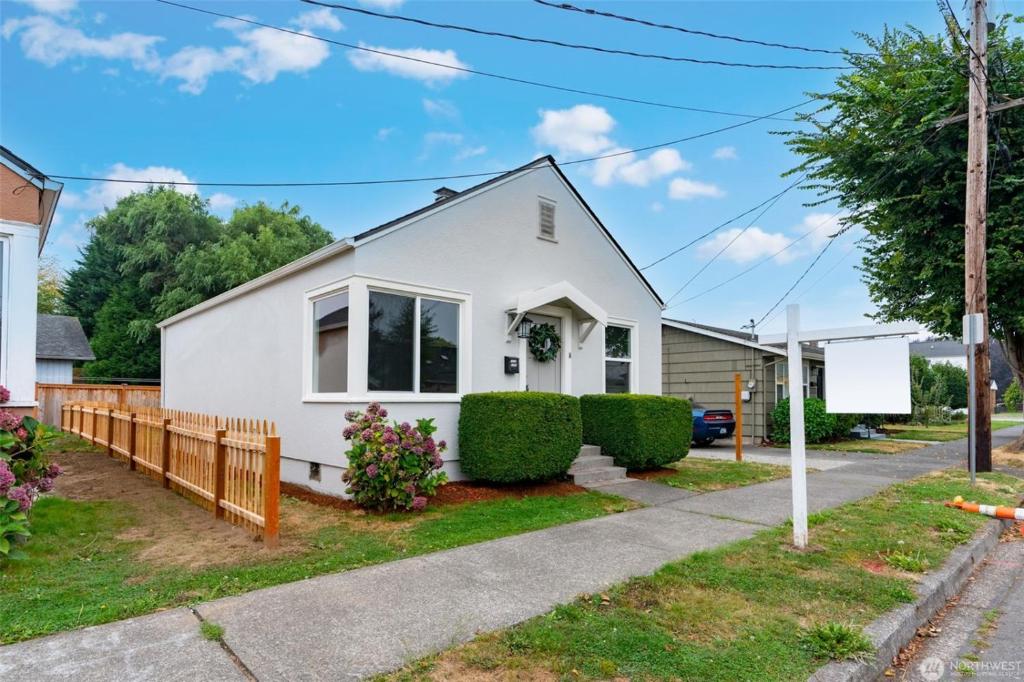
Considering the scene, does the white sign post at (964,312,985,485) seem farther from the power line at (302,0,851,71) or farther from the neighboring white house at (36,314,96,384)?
the neighboring white house at (36,314,96,384)

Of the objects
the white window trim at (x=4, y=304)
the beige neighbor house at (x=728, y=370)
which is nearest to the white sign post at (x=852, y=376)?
the white window trim at (x=4, y=304)

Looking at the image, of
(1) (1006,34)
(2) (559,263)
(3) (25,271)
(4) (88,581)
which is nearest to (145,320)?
(3) (25,271)

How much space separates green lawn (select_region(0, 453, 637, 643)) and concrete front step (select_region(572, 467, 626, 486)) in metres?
0.70

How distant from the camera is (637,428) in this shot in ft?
28.3

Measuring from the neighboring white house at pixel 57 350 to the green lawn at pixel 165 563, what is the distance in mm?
20182

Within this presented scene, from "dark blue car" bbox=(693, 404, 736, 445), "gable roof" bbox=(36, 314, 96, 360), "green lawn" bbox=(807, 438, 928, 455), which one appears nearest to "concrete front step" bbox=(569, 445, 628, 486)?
"dark blue car" bbox=(693, 404, 736, 445)

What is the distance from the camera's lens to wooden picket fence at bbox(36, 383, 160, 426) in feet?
52.0

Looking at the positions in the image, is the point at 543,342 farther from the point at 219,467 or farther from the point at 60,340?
the point at 60,340

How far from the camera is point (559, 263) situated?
9.77m

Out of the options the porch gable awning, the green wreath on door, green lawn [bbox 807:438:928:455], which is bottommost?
green lawn [bbox 807:438:928:455]

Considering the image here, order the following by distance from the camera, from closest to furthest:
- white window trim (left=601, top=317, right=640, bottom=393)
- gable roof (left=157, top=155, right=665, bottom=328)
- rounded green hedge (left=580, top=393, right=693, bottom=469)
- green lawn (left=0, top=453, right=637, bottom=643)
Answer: green lawn (left=0, top=453, right=637, bottom=643) → gable roof (left=157, top=155, right=665, bottom=328) → rounded green hedge (left=580, top=393, right=693, bottom=469) → white window trim (left=601, top=317, right=640, bottom=393)

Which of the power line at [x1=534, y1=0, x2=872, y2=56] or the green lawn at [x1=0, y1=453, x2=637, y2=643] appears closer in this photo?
the green lawn at [x1=0, y1=453, x2=637, y2=643]

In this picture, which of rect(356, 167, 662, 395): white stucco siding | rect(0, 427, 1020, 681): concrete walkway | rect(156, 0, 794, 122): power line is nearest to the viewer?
rect(0, 427, 1020, 681): concrete walkway

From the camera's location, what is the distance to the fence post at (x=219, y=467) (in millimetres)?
5879
